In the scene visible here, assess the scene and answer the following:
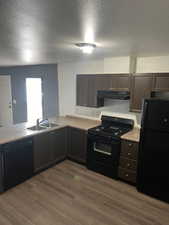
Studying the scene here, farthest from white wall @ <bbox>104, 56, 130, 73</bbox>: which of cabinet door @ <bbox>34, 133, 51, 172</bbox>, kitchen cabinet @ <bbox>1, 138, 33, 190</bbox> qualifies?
kitchen cabinet @ <bbox>1, 138, 33, 190</bbox>

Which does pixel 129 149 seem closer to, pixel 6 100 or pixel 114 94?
pixel 114 94

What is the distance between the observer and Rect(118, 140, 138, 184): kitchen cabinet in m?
2.91

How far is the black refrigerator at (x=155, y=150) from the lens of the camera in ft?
8.18

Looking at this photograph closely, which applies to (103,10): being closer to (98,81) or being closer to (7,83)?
(98,81)

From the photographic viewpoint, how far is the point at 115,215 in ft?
7.75

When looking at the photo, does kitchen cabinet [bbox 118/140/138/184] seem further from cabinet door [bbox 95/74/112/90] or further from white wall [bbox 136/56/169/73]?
white wall [bbox 136/56/169/73]

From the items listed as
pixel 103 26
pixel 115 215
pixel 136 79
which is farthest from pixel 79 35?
pixel 115 215

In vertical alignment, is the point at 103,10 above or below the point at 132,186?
above

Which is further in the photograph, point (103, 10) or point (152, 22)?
point (152, 22)

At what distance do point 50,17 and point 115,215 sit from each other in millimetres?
2545

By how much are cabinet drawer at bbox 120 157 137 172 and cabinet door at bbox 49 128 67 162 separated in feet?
4.60

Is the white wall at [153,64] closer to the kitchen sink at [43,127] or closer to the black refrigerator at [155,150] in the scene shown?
the black refrigerator at [155,150]

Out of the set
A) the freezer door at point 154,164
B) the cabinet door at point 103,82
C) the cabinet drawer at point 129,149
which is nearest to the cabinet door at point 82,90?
the cabinet door at point 103,82

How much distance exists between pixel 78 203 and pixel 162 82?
239cm
